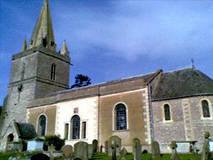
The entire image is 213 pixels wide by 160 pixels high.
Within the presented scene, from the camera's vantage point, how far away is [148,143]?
20.5m

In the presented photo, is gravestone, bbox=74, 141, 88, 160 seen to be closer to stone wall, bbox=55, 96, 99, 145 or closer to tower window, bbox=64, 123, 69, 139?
stone wall, bbox=55, 96, 99, 145

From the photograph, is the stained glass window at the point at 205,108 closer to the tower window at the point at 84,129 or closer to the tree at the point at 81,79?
the tower window at the point at 84,129

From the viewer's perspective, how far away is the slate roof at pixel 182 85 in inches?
814

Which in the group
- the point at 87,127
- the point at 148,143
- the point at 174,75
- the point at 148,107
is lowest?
the point at 148,143

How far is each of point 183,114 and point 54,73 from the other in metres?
21.6

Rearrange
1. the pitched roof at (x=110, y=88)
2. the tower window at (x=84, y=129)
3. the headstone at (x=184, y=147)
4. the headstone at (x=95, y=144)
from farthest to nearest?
the tower window at (x=84, y=129) → the pitched roof at (x=110, y=88) → the headstone at (x=95, y=144) → the headstone at (x=184, y=147)

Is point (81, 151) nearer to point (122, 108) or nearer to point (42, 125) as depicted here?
point (122, 108)

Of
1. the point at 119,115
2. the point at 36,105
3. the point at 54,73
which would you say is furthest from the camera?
the point at 54,73

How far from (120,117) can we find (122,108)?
89 centimetres

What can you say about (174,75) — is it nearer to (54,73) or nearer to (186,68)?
(186,68)

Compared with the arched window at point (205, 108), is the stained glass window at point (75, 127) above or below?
below

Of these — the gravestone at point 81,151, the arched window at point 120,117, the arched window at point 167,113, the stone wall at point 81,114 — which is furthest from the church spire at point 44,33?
the gravestone at point 81,151

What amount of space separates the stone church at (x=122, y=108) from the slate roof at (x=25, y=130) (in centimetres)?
61

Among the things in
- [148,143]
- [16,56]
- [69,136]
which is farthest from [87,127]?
[16,56]
